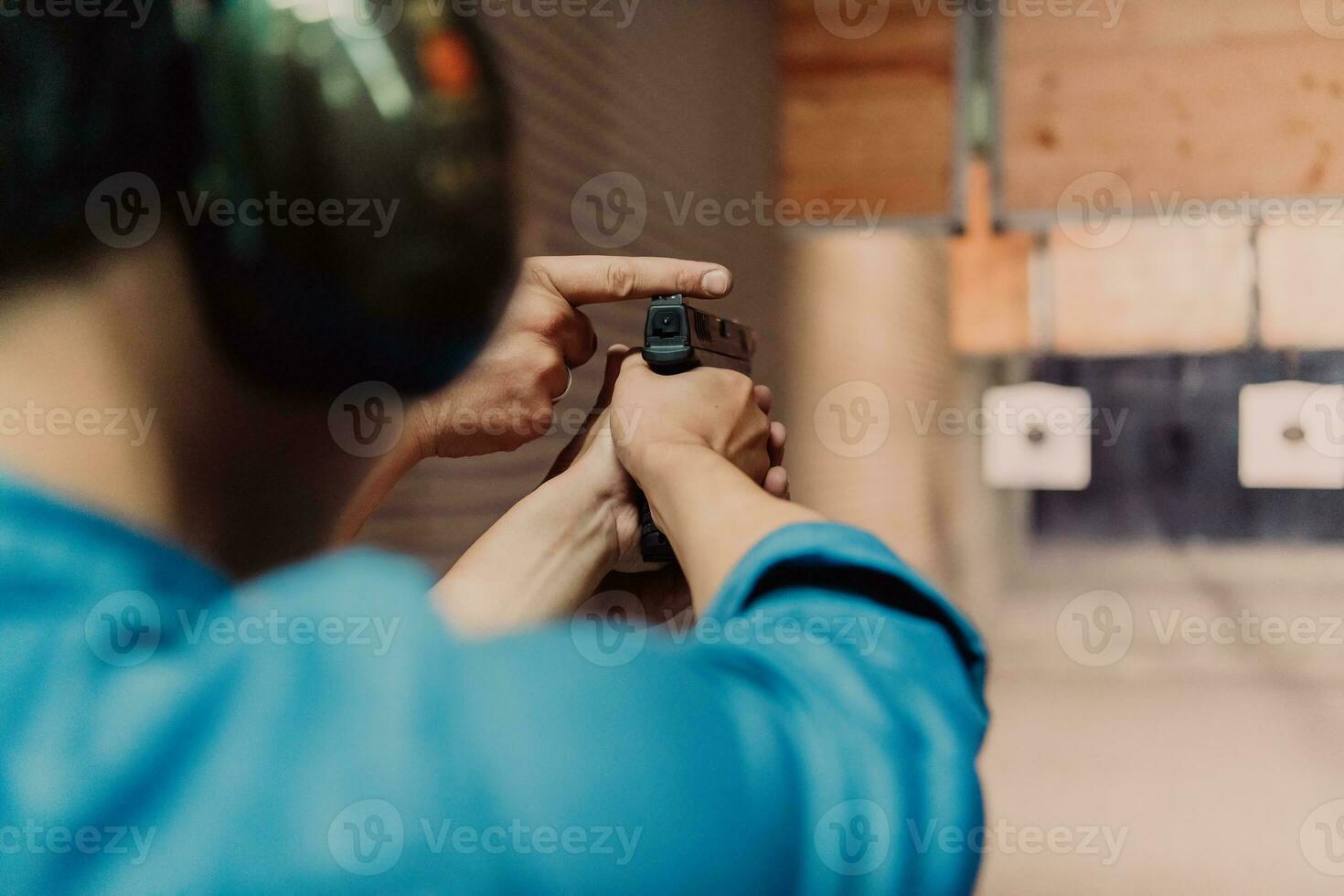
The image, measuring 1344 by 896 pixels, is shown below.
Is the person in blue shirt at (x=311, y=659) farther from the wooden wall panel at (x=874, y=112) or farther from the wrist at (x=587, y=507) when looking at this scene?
the wooden wall panel at (x=874, y=112)

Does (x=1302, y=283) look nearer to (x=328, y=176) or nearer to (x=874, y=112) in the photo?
(x=874, y=112)

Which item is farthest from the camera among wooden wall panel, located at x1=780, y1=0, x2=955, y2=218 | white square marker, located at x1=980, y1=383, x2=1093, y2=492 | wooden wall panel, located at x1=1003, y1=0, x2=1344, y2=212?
white square marker, located at x1=980, y1=383, x2=1093, y2=492

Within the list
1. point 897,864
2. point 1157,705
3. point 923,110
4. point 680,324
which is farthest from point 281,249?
point 1157,705

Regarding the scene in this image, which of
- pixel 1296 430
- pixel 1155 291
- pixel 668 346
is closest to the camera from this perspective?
pixel 668 346

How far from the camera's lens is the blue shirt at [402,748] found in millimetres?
328

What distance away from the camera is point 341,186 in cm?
40

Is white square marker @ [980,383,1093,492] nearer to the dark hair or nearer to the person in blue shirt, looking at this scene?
the person in blue shirt

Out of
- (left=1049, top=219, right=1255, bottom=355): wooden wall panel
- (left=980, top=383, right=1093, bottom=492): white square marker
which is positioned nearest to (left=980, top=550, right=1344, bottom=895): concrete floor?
(left=980, top=383, right=1093, bottom=492): white square marker

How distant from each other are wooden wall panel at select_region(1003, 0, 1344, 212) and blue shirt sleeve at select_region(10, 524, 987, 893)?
7.53 ft

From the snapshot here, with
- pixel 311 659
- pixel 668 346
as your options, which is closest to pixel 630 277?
pixel 668 346

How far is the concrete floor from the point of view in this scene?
2.75 metres

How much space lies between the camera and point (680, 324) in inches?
34.4

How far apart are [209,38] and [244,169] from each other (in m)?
0.05

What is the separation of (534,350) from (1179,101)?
6.65 feet
